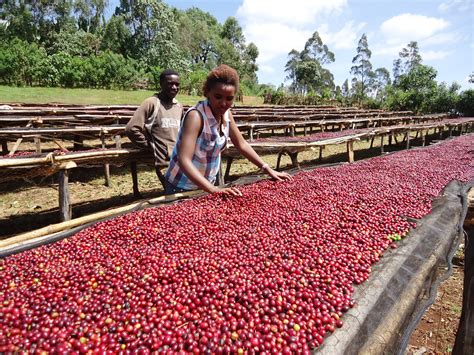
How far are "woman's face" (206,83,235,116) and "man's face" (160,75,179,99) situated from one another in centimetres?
160

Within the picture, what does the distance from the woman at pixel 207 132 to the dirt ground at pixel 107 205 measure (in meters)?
2.27

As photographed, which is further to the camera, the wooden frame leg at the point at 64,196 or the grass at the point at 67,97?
the grass at the point at 67,97

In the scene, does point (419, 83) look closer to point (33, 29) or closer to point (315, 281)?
point (315, 281)

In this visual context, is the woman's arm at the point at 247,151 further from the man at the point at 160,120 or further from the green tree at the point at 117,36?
the green tree at the point at 117,36

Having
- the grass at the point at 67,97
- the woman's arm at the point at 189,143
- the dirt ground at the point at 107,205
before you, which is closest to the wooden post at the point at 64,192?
the dirt ground at the point at 107,205

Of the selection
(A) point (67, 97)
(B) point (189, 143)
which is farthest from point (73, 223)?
(A) point (67, 97)

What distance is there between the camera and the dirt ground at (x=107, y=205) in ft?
9.57

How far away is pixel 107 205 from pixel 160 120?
95.3 inches

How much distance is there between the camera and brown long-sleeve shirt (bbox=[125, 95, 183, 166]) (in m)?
3.94

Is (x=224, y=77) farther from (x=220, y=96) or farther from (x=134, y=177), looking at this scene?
(x=134, y=177)

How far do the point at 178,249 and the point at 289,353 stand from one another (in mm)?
898

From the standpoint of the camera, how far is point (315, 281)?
5.05 ft

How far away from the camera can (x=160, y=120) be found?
400cm

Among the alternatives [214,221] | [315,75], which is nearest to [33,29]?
[315,75]
